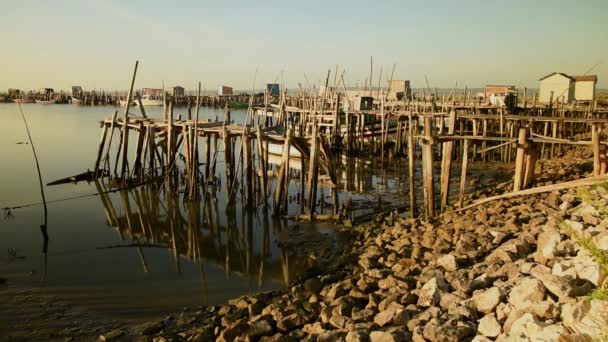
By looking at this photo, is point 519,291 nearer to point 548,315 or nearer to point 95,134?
point 548,315

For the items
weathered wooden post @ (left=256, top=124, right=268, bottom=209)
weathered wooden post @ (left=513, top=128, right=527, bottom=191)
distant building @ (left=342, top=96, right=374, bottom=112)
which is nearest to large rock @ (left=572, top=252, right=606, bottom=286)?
weathered wooden post @ (left=513, top=128, right=527, bottom=191)

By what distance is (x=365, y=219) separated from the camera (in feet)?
37.1

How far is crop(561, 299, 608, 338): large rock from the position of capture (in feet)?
11.3

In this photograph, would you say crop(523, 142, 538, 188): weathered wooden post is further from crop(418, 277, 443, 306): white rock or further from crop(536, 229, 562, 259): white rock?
crop(418, 277, 443, 306): white rock

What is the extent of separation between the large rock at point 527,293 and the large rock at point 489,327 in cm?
27

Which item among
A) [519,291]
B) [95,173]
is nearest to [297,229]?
[519,291]

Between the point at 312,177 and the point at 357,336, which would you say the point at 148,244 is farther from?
the point at 357,336

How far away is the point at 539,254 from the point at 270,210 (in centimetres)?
806

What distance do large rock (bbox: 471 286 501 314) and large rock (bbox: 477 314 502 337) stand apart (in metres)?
0.19

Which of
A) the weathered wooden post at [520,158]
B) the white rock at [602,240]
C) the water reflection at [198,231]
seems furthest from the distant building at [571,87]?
the white rock at [602,240]

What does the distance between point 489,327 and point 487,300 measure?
454 mm

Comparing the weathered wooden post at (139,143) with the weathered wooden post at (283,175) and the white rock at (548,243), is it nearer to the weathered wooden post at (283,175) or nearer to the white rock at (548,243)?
the weathered wooden post at (283,175)

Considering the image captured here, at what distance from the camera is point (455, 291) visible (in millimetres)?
5227

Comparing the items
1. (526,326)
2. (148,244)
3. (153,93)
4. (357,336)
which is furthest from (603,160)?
(153,93)
